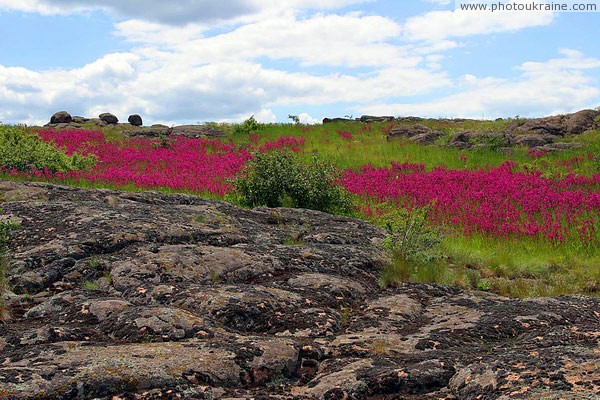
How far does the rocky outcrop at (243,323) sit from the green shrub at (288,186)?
19.8ft

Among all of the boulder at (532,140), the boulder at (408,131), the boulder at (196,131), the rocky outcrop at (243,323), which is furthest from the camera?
the boulder at (196,131)

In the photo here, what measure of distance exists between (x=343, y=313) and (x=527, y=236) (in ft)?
37.2

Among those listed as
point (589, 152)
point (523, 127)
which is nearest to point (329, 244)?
point (589, 152)

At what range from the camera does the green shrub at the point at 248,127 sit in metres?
42.8

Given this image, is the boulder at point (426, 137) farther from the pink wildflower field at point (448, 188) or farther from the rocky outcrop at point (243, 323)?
the rocky outcrop at point (243, 323)

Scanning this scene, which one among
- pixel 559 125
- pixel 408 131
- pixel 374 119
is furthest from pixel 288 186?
pixel 374 119

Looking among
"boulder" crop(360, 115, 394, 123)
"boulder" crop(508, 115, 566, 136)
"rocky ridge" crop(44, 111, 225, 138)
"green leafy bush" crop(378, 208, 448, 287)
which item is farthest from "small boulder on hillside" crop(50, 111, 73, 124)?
"green leafy bush" crop(378, 208, 448, 287)

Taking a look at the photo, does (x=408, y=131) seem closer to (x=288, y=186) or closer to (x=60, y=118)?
(x=288, y=186)

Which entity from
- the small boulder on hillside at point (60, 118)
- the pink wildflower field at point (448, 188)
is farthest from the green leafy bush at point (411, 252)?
the small boulder on hillside at point (60, 118)

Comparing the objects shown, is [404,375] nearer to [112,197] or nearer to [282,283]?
[282,283]

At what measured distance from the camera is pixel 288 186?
Result: 16250mm

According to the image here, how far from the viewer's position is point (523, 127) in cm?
3934

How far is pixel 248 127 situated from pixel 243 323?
3787cm

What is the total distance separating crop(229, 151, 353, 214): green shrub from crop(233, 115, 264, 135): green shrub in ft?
85.0
